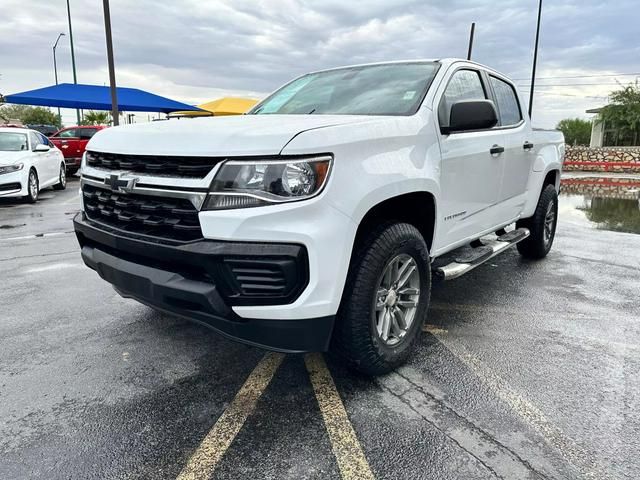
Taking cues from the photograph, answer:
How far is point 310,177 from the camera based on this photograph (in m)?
2.39

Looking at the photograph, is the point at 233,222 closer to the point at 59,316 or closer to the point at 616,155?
the point at 59,316

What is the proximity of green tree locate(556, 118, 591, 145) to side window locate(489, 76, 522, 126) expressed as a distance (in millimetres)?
56514

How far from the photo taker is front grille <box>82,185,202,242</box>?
247 centimetres

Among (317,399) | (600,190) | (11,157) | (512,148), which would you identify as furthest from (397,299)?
(600,190)

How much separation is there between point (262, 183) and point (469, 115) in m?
1.60

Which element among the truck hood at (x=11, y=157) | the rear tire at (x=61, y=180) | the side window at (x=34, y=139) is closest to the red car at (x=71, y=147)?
the rear tire at (x=61, y=180)

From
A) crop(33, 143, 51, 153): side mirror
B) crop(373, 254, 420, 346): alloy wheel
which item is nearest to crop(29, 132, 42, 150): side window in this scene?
crop(33, 143, 51, 153): side mirror

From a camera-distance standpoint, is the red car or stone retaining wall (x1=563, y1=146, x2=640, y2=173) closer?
the red car

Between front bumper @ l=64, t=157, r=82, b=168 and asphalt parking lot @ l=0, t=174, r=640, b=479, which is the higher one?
front bumper @ l=64, t=157, r=82, b=168

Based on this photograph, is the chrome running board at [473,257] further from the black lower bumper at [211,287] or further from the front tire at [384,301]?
the black lower bumper at [211,287]

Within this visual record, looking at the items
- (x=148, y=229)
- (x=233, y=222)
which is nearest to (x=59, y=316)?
(x=148, y=229)

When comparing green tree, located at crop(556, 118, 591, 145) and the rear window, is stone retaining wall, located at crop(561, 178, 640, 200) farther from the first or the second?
green tree, located at crop(556, 118, 591, 145)

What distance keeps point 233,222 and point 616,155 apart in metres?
28.3

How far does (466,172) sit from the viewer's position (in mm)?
3645
